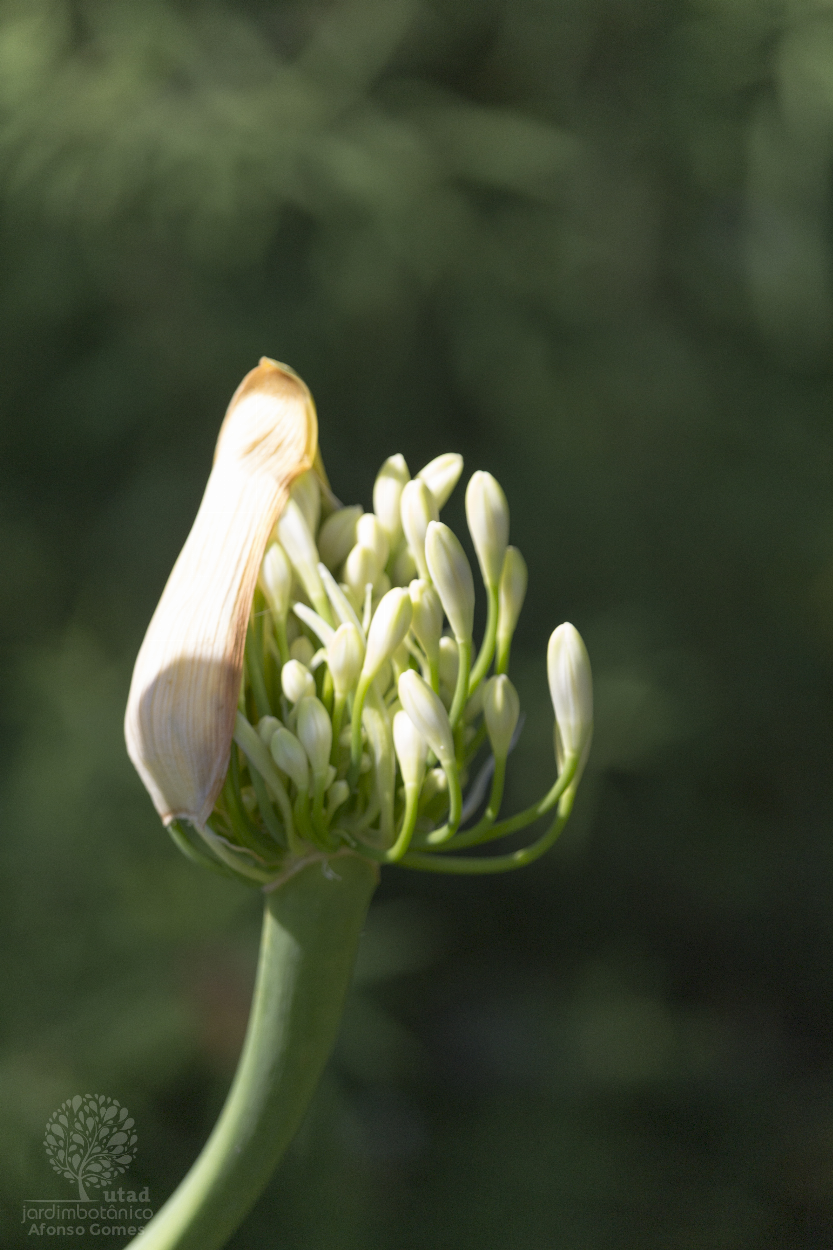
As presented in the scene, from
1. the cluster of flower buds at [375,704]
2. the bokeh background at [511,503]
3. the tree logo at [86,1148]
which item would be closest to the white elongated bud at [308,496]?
the cluster of flower buds at [375,704]

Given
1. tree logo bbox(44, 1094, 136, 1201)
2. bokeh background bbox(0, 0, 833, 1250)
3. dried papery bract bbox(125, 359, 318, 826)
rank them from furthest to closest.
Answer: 1. bokeh background bbox(0, 0, 833, 1250)
2. tree logo bbox(44, 1094, 136, 1201)
3. dried papery bract bbox(125, 359, 318, 826)

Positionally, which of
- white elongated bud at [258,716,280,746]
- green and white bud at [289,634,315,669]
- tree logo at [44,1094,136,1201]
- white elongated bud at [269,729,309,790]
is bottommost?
tree logo at [44,1094,136,1201]

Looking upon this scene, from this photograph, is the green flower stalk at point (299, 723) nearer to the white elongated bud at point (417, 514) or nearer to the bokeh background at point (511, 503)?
the white elongated bud at point (417, 514)

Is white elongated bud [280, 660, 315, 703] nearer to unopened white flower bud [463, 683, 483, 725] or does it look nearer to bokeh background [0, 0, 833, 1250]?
unopened white flower bud [463, 683, 483, 725]

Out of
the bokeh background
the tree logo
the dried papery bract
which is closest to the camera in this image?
the dried papery bract

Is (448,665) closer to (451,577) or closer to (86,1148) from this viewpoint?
(451,577)

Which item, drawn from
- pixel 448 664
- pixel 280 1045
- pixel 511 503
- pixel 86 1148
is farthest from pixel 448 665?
pixel 511 503

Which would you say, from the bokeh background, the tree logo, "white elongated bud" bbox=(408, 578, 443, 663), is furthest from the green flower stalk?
the bokeh background
